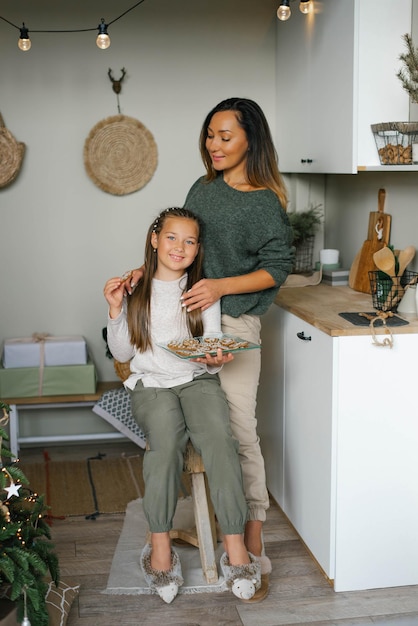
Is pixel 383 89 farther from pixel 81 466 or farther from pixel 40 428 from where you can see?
pixel 40 428

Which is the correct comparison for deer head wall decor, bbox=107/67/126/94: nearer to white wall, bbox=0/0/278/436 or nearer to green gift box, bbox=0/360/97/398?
white wall, bbox=0/0/278/436

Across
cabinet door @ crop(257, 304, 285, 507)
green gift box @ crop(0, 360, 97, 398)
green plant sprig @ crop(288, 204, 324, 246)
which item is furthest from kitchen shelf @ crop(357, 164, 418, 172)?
green gift box @ crop(0, 360, 97, 398)

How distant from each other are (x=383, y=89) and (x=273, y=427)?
1.27m

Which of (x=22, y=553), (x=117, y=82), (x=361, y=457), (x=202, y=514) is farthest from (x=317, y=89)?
(x=22, y=553)

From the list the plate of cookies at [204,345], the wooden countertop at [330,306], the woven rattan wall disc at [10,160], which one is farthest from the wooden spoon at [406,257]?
the woven rattan wall disc at [10,160]

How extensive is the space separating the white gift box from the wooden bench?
16 cm

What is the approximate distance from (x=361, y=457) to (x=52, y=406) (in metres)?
1.79

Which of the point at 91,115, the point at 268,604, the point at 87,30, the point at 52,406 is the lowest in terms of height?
the point at 268,604

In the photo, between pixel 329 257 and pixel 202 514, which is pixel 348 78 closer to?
pixel 329 257

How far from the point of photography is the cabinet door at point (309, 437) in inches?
98.3

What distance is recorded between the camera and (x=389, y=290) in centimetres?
265

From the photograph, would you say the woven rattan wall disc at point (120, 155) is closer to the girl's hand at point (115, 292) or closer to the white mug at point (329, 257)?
the white mug at point (329, 257)

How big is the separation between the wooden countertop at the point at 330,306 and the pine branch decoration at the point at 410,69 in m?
0.68

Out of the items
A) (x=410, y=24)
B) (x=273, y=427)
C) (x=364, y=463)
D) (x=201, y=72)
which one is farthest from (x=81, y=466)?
(x=410, y=24)
